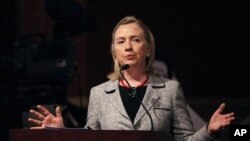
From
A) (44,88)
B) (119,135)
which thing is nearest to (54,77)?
(44,88)

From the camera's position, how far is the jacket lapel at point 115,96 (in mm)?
2637

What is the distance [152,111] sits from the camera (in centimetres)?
262

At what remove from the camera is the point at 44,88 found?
4133mm

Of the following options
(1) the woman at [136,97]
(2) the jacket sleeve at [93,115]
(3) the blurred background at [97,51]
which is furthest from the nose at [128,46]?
(3) the blurred background at [97,51]

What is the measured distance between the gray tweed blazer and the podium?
0.41 metres

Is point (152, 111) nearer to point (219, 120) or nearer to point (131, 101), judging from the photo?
point (131, 101)

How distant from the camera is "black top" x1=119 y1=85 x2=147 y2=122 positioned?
264cm

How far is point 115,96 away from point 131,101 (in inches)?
3.0

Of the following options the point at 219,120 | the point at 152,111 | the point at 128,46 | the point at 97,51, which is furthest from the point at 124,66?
the point at 97,51

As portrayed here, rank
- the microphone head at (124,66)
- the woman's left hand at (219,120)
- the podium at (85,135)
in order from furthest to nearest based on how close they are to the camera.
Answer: the microphone head at (124,66) < the woman's left hand at (219,120) < the podium at (85,135)

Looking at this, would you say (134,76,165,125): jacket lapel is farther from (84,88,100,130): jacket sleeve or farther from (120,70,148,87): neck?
(84,88,100,130): jacket sleeve

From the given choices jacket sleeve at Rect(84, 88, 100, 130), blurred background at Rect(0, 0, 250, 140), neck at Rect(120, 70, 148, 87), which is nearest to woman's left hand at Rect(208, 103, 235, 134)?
neck at Rect(120, 70, 148, 87)

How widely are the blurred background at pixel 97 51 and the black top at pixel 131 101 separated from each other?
138cm

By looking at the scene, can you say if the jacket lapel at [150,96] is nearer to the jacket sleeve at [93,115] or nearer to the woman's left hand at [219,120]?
the jacket sleeve at [93,115]
